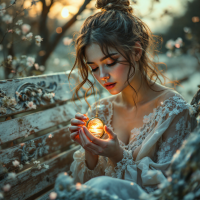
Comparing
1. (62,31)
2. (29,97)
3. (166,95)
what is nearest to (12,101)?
(29,97)

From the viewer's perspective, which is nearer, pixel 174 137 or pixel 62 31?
pixel 174 137

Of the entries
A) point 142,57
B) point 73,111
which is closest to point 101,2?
point 142,57

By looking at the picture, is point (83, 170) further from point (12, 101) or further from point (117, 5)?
point (117, 5)

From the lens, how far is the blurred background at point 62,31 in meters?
2.15

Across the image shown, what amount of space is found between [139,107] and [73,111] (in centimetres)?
85

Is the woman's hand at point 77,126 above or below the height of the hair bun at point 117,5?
below

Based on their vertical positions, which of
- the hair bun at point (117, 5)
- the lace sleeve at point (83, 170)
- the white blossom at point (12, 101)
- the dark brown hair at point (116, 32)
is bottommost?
the lace sleeve at point (83, 170)

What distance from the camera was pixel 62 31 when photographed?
2.65 meters

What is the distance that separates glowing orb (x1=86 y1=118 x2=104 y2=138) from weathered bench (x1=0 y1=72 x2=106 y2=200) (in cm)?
A: 62

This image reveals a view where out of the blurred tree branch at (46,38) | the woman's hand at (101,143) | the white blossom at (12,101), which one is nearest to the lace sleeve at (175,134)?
the woman's hand at (101,143)

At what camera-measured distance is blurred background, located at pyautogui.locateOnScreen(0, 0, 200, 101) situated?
2.15 metres

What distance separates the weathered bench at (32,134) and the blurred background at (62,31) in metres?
0.36

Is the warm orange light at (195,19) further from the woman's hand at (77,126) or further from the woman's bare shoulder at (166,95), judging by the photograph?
the woman's hand at (77,126)

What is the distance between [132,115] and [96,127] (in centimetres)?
53
